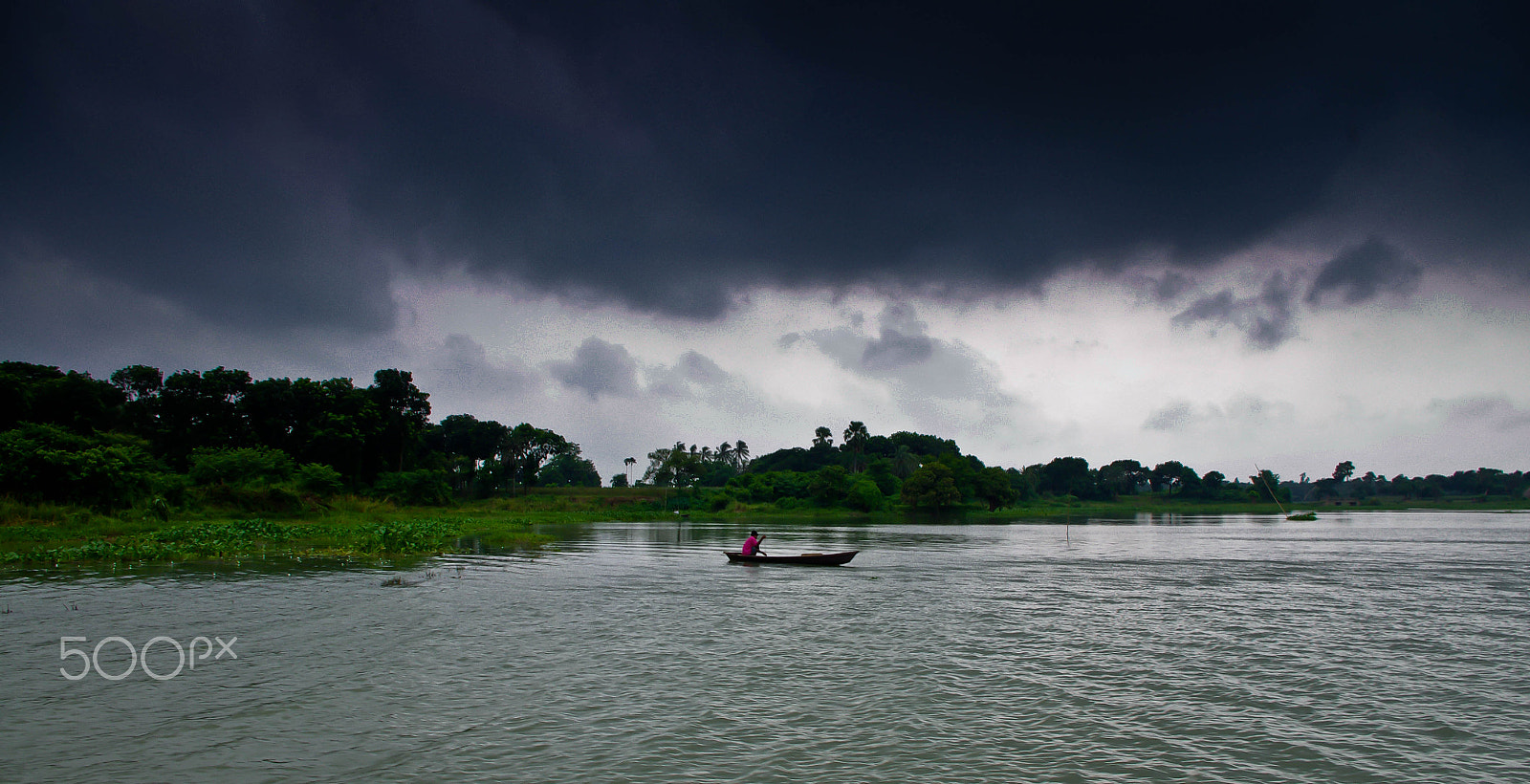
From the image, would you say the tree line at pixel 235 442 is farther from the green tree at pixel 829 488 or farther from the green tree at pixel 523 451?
the green tree at pixel 829 488

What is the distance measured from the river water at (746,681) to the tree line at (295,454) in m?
19.8

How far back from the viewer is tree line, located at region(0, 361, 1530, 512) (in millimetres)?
42000

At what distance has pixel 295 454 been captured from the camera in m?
78.9

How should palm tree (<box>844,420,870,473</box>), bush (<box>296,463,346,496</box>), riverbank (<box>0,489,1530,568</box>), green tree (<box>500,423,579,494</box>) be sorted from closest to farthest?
riverbank (<box>0,489,1530,568</box>) < bush (<box>296,463,346,496</box>) < green tree (<box>500,423,579,494</box>) < palm tree (<box>844,420,870,473</box>)

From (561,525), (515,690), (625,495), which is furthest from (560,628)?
(625,495)

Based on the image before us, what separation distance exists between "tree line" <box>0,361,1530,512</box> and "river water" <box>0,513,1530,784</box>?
1979 cm

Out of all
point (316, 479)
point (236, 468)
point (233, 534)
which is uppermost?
point (236, 468)

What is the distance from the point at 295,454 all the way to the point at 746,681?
263 ft

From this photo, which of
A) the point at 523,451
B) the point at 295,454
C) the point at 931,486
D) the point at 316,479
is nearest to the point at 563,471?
the point at 523,451

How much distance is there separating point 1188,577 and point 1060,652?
754 inches

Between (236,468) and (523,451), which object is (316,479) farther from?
(523,451)

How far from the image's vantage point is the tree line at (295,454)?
42.0m

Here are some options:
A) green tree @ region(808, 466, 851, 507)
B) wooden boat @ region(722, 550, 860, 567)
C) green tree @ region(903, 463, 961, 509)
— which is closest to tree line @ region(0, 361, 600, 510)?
wooden boat @ region(722, 550, 860, 567)

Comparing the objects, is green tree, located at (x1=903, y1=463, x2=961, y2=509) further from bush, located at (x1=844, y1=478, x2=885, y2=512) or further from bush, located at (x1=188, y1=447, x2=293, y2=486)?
bush, located at (x1=188, y1=447, x2=293, y2=486)
